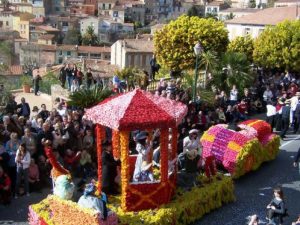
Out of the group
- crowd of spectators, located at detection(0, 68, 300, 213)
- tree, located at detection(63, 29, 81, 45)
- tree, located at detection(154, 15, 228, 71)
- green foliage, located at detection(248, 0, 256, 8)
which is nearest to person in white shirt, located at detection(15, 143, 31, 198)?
crowd of spectators, located at detection(0, 68, 300, 213)

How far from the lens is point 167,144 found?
428 inches

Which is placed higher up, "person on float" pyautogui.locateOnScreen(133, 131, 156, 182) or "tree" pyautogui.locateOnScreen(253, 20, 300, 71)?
"tree" pyautogui.locateOnScreen(253, 20, 300, 71)

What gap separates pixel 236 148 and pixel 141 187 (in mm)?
3788

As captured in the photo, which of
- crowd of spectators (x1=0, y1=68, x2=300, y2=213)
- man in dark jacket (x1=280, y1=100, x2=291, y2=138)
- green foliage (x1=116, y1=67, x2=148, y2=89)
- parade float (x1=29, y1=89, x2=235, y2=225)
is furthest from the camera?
green foliage (x1=116, y1=67, x2=148, y2=89)

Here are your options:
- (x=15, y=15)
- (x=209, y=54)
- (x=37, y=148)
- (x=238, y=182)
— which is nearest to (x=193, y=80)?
(x=209, y=54)

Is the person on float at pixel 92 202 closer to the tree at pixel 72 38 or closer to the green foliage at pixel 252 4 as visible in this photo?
the tree at pixel 72 38

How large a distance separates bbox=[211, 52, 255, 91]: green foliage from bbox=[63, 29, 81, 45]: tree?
248ft

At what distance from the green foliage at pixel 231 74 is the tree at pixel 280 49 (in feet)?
16.3

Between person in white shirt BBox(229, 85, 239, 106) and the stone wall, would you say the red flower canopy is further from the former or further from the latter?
the stone wall

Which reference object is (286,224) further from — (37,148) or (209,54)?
(209,54)

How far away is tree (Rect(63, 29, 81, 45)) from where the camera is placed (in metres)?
94.7

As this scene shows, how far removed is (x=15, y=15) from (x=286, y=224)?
9891 centimetres

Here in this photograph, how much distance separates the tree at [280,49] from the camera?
2561cm

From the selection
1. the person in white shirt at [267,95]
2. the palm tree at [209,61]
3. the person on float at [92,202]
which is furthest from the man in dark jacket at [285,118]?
the person on float at [92,202]
